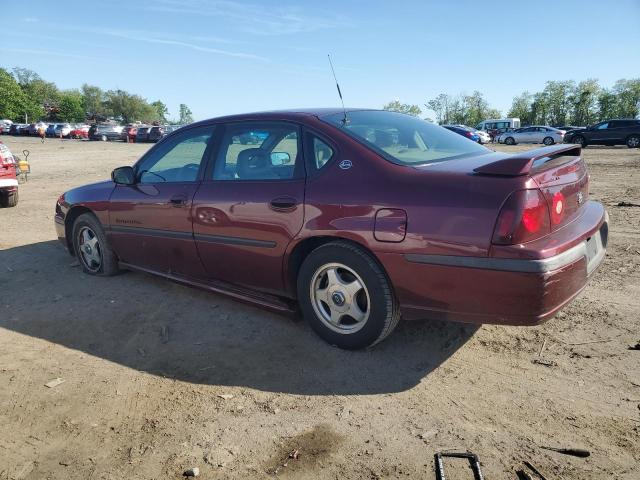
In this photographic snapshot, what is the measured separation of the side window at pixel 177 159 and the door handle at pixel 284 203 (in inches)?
37.1

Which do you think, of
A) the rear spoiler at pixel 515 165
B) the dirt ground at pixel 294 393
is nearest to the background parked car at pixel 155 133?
the dirt ground at pixel 294 393

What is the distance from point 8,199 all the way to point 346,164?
28.2 ft

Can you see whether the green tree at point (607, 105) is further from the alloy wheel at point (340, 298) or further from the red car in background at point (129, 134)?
the alloy wheel at point (340, 298)

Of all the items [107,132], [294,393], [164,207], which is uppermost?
[107,132]

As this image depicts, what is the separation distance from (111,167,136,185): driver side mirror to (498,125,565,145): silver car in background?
3447 centimetres

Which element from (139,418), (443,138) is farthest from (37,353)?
(443,138)

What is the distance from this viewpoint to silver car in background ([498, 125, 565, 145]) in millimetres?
34375

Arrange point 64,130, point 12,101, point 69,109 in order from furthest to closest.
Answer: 1. point 69,109
2. point 12,101
3. point 64,130

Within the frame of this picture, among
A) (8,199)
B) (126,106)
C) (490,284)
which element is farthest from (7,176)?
(126,106)

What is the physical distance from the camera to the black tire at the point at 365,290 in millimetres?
2984

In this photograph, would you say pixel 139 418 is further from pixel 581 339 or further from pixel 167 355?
pixel 581 339

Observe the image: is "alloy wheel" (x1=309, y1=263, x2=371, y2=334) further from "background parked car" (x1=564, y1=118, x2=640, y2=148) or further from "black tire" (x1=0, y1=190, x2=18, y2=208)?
"background parked car" (x1=564, y1=118, x2=640, y2=148)

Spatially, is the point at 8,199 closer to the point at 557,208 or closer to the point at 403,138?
the point at 403,138

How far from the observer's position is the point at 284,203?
3334 mm
